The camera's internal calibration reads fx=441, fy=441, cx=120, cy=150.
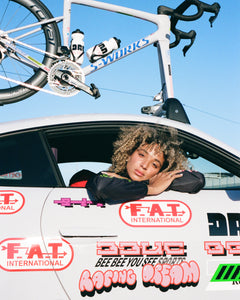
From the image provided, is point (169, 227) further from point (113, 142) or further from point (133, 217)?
point (113, 142)

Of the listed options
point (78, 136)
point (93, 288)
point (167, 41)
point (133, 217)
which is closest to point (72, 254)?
point (93, 288)

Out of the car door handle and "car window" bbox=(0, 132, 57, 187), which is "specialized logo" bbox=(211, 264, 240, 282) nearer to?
the car door handle

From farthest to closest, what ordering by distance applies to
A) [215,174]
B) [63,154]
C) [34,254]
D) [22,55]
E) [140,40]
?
[140,40] < [22,55] < [63,154] < [215,174] < [34,254]

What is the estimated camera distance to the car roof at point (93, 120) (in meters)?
2.23

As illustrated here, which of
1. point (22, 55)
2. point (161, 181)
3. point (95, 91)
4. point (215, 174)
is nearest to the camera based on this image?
point (161, 181)

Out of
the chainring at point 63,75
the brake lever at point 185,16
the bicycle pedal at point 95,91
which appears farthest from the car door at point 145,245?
the brake lever at point 185,16

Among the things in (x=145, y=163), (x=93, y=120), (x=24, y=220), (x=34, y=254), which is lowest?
(x=34, y=254)

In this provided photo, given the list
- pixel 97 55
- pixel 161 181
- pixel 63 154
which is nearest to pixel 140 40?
pixel 97 55

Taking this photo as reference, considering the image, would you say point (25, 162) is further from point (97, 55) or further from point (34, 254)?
point (97, 55)

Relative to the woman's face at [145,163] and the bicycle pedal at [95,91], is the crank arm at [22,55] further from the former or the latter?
the woman's face at [145,163]

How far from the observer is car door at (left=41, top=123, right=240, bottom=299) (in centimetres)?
202

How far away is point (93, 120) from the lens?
7.56 feet

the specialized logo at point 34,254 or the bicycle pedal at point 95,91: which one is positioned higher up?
the bicycle pedal at point 95,91

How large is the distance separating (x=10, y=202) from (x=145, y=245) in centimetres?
66
